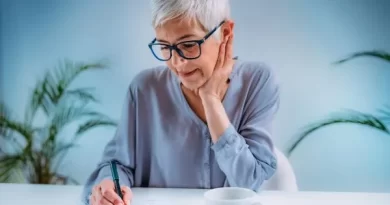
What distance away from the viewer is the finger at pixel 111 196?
1392 millimetres

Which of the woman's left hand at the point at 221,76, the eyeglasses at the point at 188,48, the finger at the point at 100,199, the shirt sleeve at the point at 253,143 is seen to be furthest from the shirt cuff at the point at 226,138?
the finger at the point at 100,199

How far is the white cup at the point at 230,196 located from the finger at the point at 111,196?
24 cm

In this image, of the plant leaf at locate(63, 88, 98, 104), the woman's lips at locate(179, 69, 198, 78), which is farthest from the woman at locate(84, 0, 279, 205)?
the plant leaf at locate(63, 88, 98, 104)

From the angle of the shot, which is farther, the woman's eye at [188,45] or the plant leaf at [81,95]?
the plant leaf at [81,95]

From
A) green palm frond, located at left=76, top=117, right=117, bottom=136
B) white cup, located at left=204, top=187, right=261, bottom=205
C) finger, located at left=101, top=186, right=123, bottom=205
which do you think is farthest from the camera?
green palm frond, located at left=76, top=117, right=117, bottom=136

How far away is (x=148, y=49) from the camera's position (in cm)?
160

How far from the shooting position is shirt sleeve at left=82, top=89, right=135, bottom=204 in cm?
159

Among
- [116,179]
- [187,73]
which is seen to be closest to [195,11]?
[187,73]

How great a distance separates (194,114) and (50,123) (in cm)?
47

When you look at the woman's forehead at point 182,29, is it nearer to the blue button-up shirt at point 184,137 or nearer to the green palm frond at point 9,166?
the blue button-up shirt at point 184,137

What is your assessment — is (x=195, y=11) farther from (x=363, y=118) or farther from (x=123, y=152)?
(x=363, y=118)

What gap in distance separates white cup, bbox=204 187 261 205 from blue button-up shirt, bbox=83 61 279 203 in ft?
0.48

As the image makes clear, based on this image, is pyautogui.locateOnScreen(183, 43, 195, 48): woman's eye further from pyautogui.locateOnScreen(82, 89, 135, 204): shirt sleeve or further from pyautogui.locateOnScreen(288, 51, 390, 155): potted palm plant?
pyautogui.locateOnScreen(288, 51, 390, 155): potted palm plant

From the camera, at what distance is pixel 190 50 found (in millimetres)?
1500
